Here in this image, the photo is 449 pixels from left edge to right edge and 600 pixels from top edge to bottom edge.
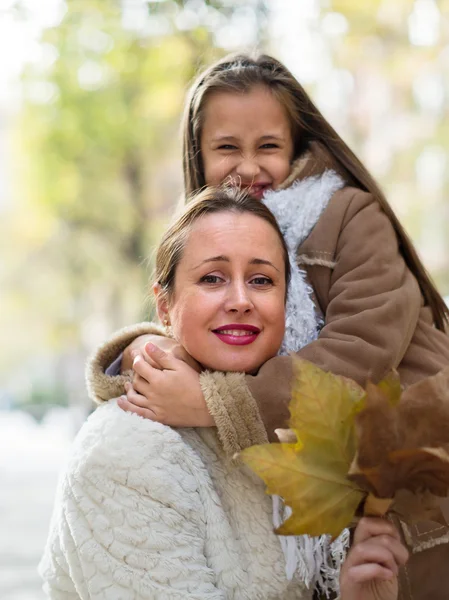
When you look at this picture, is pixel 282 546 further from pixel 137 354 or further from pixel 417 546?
pixel 137 354

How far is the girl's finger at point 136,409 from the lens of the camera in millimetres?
2461

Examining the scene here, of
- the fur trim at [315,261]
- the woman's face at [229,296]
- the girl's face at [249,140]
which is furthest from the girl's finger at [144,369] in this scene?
the girl's face at [249,140]

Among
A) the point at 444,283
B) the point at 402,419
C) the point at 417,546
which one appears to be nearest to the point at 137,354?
the point at 417,546

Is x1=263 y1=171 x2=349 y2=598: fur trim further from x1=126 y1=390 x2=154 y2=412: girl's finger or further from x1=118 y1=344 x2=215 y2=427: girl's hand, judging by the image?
x1=126 y1=390 x2=154 y2=412: girl's finger

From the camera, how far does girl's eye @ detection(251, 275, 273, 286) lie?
256 cm

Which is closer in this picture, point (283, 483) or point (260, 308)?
point (283, 483)

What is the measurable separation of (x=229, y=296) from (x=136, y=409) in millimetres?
415

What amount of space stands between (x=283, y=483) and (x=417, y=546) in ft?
3.22

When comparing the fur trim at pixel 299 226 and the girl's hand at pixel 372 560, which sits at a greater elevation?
the fur trim at pixel 299 226

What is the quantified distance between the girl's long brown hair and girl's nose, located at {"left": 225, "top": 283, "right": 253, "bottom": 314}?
78cm

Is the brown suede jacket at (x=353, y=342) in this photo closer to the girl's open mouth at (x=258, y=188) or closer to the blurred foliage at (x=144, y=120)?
the girl's open mouth at (x=258, y=188)

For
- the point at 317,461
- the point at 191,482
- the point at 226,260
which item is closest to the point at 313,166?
the point at 226,260

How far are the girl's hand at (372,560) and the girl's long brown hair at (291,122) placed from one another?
1.29 m

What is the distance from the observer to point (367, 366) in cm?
253
